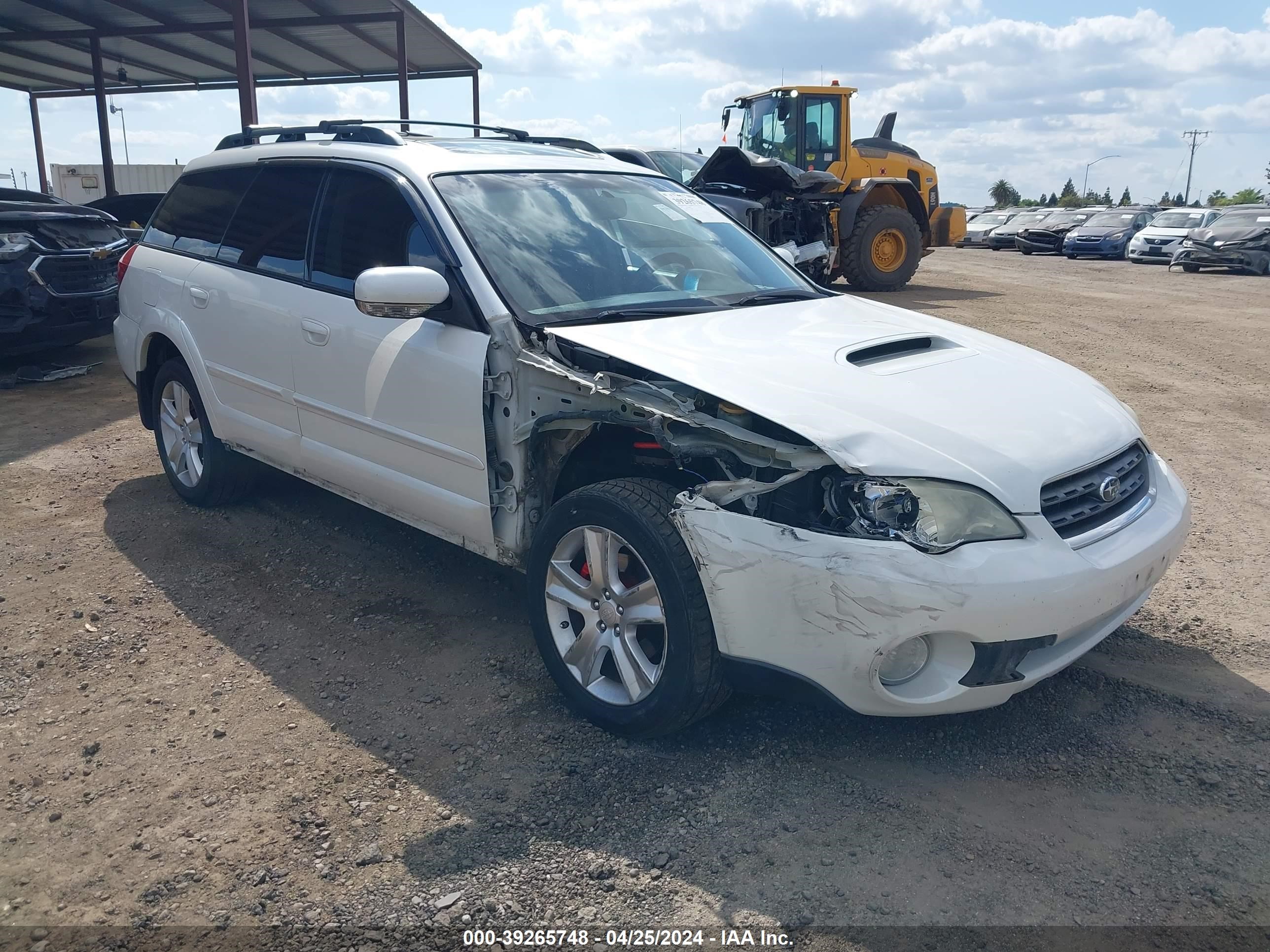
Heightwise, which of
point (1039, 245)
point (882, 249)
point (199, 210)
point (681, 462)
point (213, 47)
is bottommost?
point (1039, 245)

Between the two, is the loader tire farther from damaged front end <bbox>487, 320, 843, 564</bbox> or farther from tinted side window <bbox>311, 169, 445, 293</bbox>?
damaged front end <bbox>487, 320, 843, 564</bbox>

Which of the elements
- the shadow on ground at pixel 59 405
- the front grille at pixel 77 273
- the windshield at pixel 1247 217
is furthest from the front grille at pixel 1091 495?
the windshield at pixel 1247 217

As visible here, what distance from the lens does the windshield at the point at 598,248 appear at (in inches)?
140

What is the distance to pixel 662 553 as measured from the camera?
2.83 meters

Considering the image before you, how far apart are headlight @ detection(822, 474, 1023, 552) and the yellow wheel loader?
1002 centimetres

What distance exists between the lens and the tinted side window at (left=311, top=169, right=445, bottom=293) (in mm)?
3785

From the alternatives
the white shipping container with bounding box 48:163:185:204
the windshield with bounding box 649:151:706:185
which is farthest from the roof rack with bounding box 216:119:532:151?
the white shipping container with bounding box 48:163:185:204

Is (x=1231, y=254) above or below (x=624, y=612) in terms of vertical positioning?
above

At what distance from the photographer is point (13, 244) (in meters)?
8.31

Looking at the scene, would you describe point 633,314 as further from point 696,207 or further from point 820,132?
point 820,132

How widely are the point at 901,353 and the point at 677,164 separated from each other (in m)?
11.9

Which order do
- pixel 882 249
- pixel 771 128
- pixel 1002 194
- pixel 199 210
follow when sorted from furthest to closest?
1. pixel 1002 194
2. pixel 771 128
3. pixel 882 249
4. pixel 199 210

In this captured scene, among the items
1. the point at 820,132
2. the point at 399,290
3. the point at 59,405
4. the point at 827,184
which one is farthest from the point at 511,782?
the point at 820,132

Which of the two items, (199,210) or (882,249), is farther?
(882,249)
